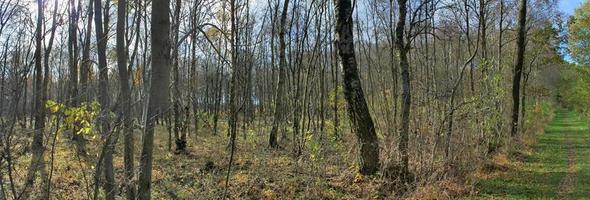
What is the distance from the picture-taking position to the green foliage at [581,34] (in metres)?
27.4

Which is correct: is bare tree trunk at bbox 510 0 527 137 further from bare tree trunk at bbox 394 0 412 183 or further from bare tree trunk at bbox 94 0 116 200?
bare tree trunk at bbox 94 0 116 200

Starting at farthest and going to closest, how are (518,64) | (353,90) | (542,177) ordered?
1. (518,64)
2. (542,177)
3. (353,90)

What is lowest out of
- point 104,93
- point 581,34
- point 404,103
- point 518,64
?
point 404,103

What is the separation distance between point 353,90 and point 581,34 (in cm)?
2444

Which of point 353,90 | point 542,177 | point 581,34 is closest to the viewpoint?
point 353,90

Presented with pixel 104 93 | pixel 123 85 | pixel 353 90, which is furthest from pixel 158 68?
pixel 353 90

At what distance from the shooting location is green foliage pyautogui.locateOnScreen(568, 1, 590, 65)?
2738 cm

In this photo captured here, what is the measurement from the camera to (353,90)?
9.08 metres

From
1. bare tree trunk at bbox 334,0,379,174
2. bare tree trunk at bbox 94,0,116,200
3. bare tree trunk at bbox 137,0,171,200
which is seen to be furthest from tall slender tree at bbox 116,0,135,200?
bare tree trunk at bbox 334,0,379,174

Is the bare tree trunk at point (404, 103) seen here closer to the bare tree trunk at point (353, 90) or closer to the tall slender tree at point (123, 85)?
the bare tree trunk at point (353, 90)

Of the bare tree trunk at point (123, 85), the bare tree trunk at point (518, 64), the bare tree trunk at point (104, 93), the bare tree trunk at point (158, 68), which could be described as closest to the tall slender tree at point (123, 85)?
the bare tree trunk at point (123, 85)

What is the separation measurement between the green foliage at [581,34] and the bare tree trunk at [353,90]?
23.7 m

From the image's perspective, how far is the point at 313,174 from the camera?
29.1 ft

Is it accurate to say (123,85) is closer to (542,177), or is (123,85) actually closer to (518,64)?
(542,177)
